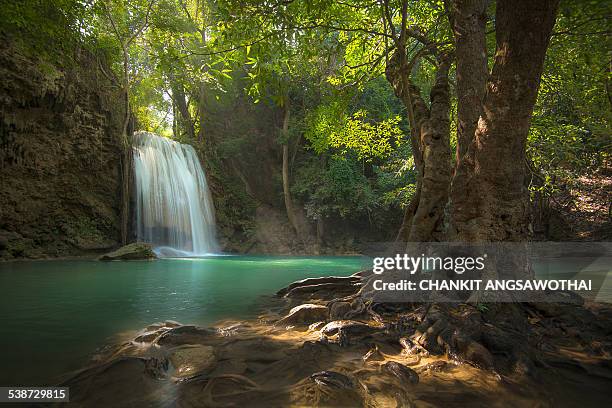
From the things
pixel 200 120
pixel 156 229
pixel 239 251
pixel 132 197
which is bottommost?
pixel 239 251

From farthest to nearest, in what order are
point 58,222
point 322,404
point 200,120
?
1. point 200,120
2. point 58,222
3. point 322,404

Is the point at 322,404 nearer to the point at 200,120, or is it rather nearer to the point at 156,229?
the point at 156,229

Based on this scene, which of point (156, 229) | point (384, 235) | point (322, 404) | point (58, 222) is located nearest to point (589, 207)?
point (384, 235)

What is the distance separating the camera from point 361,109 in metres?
13.0

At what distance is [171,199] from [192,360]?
18.5m

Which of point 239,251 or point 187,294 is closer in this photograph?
point 187,294

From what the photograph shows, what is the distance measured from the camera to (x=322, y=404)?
2.23 metres

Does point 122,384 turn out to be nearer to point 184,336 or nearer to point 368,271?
point 184,336

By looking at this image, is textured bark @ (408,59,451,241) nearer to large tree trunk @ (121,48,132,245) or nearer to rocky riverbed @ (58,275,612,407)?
rocky riverbed @ (58,275,612,407)

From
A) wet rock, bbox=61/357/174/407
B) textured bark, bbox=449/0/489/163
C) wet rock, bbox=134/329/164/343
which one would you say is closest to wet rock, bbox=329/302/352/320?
wet rock, bbox=134/329/164/343

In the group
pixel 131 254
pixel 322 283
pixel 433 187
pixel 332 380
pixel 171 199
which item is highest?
pixel 171 199

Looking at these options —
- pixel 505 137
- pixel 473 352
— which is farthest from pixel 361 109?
pixel 473 352

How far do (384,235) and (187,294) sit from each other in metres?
18.5

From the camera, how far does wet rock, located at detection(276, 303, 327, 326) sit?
433 centimetres
